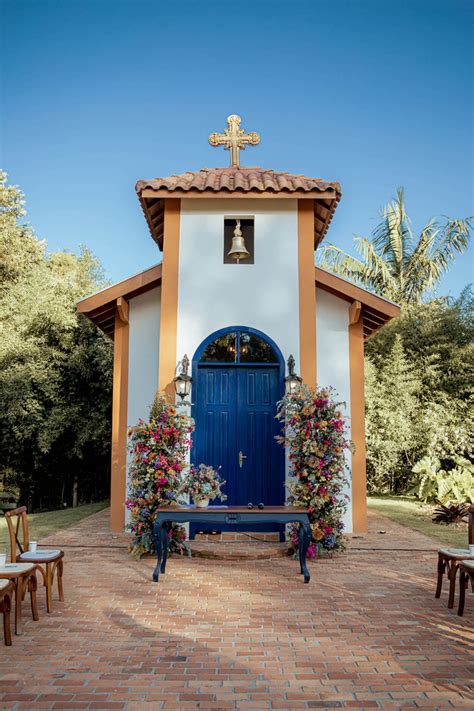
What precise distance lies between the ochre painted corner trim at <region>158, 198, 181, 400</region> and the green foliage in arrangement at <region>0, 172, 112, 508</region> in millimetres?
6237

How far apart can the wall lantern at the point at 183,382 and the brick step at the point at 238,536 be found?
7.37 ft

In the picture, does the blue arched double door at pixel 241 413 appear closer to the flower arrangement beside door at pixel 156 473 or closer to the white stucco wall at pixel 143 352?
the flower arrangement beside door at pixel 156 473

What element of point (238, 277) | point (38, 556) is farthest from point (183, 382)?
point (38, 556)

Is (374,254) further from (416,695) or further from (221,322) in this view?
(416,695)

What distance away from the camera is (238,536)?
9273mm

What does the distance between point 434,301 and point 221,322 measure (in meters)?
11.5

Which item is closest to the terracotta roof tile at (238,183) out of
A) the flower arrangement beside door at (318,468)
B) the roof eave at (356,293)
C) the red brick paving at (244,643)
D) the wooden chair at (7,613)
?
the roof eave at (356,293)

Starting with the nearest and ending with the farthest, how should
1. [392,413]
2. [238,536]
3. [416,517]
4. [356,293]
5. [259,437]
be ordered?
[238,536] → [259,437] → [356,293] → [416,517] → [392,413]

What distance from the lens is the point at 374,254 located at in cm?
2111

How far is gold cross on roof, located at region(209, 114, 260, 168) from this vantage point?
11.0m

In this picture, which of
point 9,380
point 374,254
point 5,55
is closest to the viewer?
point 5,55

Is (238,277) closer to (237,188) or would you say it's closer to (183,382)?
(237,188)

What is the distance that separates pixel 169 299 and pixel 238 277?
48.0 inches

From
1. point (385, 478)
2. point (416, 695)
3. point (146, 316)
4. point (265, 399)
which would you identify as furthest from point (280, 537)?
point (385, 478)
